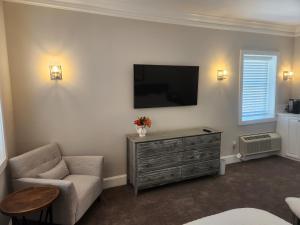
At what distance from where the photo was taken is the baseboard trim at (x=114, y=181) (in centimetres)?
357

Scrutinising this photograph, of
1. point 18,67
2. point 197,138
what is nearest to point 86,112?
point 18,67

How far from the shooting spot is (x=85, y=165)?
3.09 m

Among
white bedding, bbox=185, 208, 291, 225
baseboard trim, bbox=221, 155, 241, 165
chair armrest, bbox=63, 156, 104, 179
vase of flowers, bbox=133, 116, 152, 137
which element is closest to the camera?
white bedding, bbox=185, 208, 291, 225

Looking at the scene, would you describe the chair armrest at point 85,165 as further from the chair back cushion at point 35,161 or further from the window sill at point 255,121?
the window sill at point 255,121

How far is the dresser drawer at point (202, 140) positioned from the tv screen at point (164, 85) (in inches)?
25.7

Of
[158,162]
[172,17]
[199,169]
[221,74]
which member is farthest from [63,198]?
[221,74]

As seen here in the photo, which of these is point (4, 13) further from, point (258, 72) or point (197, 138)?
point (258, 72)

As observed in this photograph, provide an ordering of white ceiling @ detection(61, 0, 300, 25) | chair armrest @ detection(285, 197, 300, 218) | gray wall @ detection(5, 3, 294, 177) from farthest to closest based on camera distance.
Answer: white ceiling @ detection(61, 0, 300, 25) < gray wall @ detection(5, 3, 294, 177) < chair armrest @ detection(285, 197, 300, 218)

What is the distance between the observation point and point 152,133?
3.78 metres

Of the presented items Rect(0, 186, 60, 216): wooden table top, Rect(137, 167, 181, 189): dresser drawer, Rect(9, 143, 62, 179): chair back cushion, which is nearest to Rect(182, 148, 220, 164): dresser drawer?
Rect(137, 167, 181, 189): dresser drawer

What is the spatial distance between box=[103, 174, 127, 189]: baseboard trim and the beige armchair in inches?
19.6

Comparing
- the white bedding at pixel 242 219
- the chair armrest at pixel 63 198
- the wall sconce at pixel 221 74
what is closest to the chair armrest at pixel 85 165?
the chair armrest at pixel 63 198

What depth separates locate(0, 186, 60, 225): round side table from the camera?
198cm

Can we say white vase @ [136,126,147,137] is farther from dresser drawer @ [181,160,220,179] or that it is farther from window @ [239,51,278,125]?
window @ [239,51,278,125]
